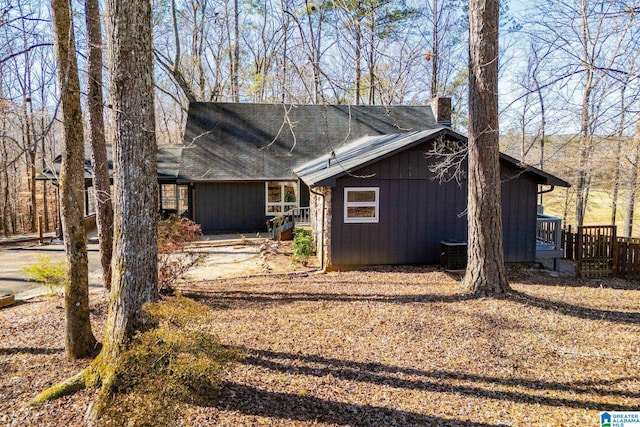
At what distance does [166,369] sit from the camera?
3.60 metres

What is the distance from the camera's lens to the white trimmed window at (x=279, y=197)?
57.4 feet

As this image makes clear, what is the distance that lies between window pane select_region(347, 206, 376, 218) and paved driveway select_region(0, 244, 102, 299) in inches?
233

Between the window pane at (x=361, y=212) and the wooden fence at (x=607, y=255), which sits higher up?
the window pane at (x=361, y=212)

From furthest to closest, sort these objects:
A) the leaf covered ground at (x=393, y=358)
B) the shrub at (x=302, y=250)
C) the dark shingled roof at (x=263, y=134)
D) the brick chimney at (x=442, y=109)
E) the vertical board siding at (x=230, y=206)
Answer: the brick chimney at (x=442, y=109), the dark shingled roof at (x=263, y=134), the vertical board siding at (x=230, y=206), the shrub at (x=302, y=250), the leaf covered ground at (x=393, y=358)

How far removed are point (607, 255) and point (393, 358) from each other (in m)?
8.27

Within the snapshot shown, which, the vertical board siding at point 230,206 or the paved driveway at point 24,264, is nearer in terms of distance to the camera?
the paved driveway at point 24,264

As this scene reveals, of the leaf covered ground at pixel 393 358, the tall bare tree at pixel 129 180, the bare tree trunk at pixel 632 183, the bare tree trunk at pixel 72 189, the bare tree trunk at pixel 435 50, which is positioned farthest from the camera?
the bare tree trunk at pixel 435 50

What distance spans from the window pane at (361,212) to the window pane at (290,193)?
7605 millimetres

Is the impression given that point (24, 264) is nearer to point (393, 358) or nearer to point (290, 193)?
point (290, 193)

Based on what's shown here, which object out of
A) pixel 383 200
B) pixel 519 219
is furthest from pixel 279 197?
pixel 519 219

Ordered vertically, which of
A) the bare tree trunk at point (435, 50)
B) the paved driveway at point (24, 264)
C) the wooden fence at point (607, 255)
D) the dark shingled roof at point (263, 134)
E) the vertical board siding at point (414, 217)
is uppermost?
the bare tree trunk at point (435, 50)

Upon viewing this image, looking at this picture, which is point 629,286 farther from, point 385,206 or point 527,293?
point 385,206

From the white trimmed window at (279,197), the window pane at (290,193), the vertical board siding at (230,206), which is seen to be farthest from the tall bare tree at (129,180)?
the window pane at (290,193)

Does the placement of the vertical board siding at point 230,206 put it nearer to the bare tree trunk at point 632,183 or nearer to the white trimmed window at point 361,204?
the white trimmed window at point 361,204
